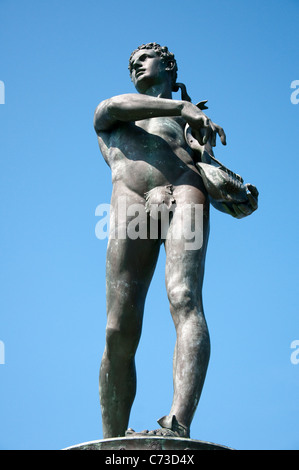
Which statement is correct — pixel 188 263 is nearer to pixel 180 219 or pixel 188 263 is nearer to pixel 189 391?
pixel 180 219

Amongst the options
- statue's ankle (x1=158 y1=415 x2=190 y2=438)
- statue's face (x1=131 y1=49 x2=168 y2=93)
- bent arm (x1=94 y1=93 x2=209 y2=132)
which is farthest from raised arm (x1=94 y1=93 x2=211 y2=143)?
statue's ankle (x1=158 y1=415 x2=190 y2=438)

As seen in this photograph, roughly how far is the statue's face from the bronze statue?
56 cm

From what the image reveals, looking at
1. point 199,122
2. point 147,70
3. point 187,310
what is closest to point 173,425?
point 187,310

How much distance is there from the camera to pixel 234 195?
9250 mm

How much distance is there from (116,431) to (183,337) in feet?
4.58

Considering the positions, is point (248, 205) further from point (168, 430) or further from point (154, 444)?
point (154, 444)

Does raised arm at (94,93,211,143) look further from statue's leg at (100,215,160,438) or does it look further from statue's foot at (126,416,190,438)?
statue's foot at (126,416,190,438)

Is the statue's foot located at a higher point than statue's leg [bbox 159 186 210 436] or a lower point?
lower

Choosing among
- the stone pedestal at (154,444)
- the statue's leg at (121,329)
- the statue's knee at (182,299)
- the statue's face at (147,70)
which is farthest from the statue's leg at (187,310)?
the statue's face at (147,70)

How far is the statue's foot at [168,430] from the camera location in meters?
7.77

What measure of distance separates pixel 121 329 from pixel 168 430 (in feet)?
5.08

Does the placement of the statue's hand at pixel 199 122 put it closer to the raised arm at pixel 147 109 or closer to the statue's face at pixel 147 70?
the raised arm at pixel 147 109

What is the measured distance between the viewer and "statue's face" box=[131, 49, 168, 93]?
405 inches
